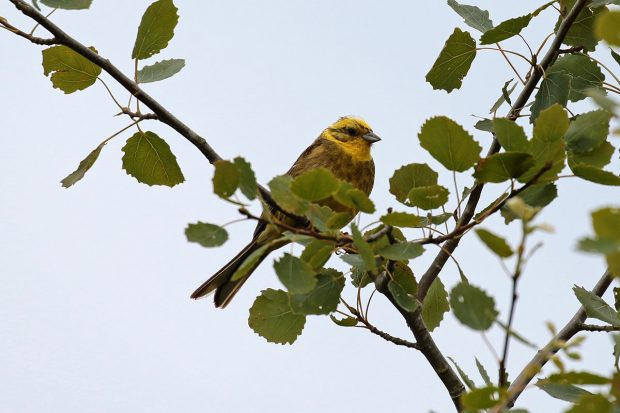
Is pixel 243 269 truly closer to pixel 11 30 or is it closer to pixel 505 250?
pixel 505 250

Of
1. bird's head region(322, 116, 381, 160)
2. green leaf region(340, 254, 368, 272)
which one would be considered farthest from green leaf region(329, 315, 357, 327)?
bird's head region(322, 116, 381, 160)

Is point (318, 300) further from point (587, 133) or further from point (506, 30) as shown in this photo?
point (506, 30)

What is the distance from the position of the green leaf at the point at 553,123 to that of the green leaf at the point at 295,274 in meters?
0.62

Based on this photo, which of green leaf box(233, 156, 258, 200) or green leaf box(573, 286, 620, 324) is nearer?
green leaf box(233, 156, 258, 200)

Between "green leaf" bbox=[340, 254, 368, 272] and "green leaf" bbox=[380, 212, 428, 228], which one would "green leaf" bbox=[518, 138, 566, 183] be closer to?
"green leaf" bbox=[380, 212, 428, 228]

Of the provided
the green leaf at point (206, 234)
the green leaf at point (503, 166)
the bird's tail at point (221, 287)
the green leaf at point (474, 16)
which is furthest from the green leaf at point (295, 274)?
the bird's tail at point (221, 287)

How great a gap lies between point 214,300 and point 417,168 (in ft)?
6.06

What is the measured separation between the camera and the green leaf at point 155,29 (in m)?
2.77

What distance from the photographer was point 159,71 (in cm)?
286

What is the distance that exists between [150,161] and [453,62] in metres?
1.20

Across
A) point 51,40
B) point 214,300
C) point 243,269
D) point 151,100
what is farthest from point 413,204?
point 214,300

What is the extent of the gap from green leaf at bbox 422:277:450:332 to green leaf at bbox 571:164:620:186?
3.96ft

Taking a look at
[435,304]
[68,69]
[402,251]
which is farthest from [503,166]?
[68,69]

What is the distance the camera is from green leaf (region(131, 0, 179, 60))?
2.77m
